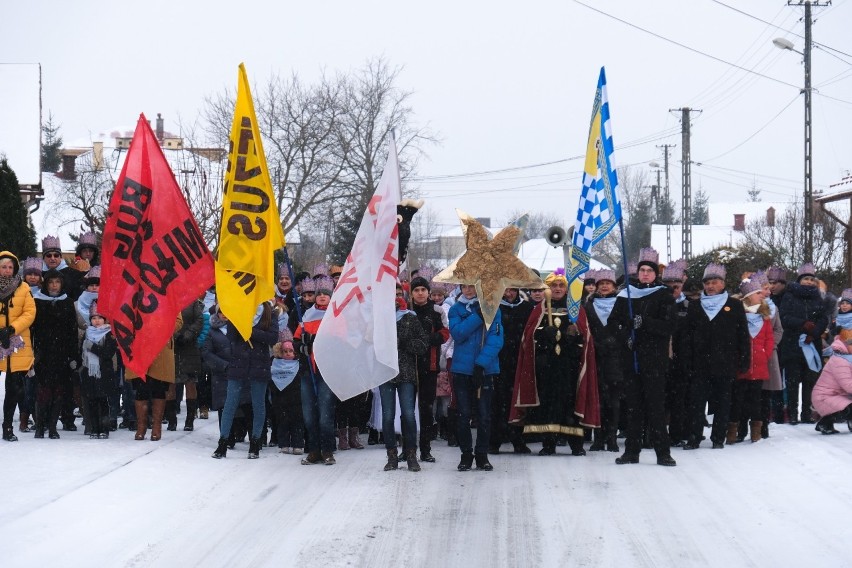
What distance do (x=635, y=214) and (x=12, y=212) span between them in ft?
271

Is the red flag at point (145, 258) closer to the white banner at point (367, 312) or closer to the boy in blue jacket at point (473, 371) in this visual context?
the white banner at point (367, 312)

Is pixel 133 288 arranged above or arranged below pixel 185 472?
above

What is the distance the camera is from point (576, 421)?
12.5 m

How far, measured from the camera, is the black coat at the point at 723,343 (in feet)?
41.3

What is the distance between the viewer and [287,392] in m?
12.9

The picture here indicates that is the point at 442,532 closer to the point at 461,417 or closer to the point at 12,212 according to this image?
the point at 461,417

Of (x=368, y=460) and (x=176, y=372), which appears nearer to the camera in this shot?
(x=368, y=460)

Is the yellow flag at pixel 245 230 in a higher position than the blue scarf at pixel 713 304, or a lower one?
higher

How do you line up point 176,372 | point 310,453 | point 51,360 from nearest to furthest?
point 310,453, point 51,360, point 176,372

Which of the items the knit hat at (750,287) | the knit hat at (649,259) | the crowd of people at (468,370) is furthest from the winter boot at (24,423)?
the knit hat at (750,287)

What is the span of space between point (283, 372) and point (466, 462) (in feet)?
8.63

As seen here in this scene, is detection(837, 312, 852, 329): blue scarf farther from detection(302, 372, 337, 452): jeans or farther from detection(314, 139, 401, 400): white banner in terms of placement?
detection(302, 372, 337, 452): jeans

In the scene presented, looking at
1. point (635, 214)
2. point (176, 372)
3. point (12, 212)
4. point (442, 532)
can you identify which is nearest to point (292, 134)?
point (12, 212)

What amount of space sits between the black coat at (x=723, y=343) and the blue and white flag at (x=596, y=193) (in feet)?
5.94
